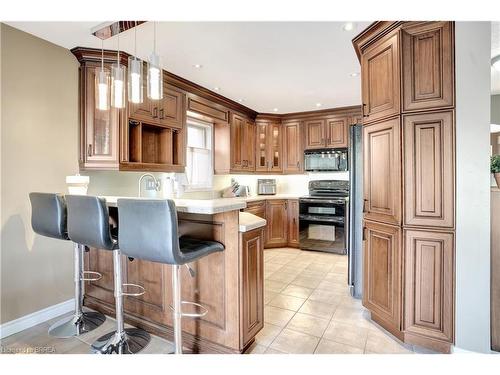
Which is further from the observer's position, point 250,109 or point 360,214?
point 250,109

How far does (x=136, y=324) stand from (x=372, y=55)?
2.96m

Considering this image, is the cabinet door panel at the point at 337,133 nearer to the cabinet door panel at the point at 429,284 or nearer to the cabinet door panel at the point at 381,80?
the cabinet door panel at the point at 381,80

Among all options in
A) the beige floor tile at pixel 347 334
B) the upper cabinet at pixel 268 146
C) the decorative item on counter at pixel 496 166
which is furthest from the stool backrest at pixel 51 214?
the upper cabinet at pixel 268 146

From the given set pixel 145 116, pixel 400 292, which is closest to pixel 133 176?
pixel 145 116

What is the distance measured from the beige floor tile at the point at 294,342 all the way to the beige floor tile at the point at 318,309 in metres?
0.38

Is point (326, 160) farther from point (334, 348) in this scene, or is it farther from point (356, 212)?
point (334, 348)

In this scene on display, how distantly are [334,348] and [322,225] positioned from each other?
263cm

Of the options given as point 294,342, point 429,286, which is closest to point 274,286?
point 294,342

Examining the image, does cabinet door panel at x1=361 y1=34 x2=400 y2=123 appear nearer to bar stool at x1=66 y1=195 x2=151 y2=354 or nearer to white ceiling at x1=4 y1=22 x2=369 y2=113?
white ceiling at x1=4 y1=22 x2=369 y2=113

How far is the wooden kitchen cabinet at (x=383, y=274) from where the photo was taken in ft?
6.45

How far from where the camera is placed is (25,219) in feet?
7.29

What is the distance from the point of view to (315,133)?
483 centimetres

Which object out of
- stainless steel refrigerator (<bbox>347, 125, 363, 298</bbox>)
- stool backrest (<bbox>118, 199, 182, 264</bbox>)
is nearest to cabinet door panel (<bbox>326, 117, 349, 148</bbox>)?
stainless steel refrigerator (<bbox>347, 125, 363, 298</bbox>)
